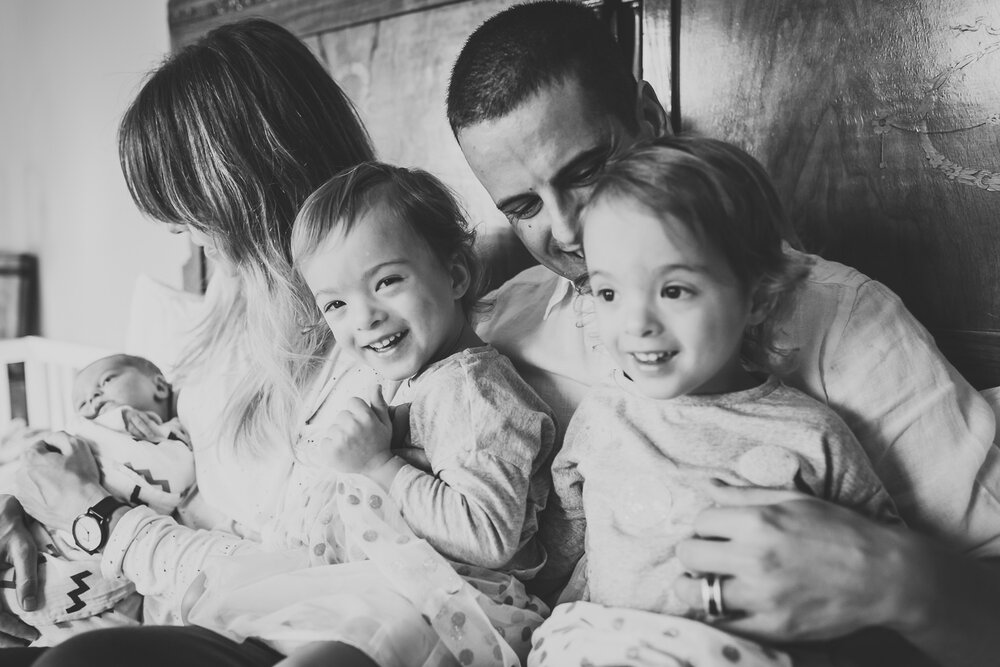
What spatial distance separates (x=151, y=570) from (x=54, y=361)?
132cm

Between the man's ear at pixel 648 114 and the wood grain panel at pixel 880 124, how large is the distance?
17 cm

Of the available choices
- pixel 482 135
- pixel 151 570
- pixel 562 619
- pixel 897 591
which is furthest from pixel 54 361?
pixel 897 591

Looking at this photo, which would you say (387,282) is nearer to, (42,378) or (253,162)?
(253,162)

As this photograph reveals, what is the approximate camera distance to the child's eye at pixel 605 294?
0.92 meters

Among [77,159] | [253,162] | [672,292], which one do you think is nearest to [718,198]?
[672,292]

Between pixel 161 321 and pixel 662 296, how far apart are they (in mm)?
1402

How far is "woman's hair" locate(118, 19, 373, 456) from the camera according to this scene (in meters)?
1.39

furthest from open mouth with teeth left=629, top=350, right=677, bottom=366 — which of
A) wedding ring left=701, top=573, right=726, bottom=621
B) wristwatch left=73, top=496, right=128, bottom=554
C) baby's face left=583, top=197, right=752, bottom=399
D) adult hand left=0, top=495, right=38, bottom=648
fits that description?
adult hand left=0, top=495, right=38, bottom=648

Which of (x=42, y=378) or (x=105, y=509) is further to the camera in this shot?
(x=42, y=378)

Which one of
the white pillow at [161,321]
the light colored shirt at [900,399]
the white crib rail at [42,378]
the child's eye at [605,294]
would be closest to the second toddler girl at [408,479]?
the child's eye at [605,294]

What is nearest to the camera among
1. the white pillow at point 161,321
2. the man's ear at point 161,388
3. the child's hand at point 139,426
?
the child's hand at point 139,426

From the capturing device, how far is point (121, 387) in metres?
1.70

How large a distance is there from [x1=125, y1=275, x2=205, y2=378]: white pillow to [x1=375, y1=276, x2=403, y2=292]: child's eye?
0.86 m

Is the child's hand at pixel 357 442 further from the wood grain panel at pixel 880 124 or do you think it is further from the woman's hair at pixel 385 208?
the wood grain panel at pixel 880 124
